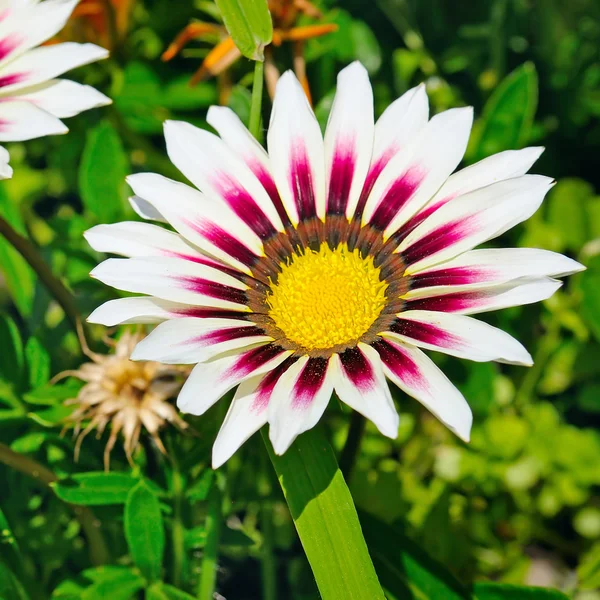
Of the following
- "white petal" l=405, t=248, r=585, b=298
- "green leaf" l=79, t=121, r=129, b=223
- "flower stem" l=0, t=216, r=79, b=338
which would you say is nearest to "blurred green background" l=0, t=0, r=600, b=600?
"green leaf" l=79, t=121, r=129, b=223

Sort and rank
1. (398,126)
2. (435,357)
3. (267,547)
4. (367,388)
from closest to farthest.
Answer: (367,388) < (398,126) < (267,547) < (435,357)

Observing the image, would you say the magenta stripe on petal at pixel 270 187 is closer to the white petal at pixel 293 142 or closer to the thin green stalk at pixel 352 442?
the white petal at pixel 293 142

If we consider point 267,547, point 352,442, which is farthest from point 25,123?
point 267,547

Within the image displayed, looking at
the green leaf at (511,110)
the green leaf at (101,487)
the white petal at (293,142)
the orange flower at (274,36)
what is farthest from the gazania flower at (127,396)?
the green leaf at (511,110)

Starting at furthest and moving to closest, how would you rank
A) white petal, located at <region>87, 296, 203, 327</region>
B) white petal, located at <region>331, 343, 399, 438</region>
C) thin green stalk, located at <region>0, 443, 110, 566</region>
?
thin green stalk, located at <region>0, 443, 110, 566</region> → white petal, located at <region>87, 296, 203, 327</region> → white petal, located at <region>331, 343, 399, 438</region>

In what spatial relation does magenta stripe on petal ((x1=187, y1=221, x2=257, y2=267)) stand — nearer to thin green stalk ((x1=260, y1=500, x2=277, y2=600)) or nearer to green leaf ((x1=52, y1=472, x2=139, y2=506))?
green leaf ((x1=52, y1=472, x2=139, y2=506))

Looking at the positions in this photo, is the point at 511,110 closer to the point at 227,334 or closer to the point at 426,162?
the point at 426,162

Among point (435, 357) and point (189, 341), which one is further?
point (435, 357)
